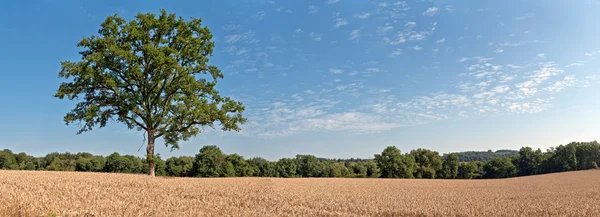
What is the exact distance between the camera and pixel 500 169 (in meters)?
104

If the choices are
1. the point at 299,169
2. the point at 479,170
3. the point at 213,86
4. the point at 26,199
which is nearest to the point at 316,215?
the point at 26,199

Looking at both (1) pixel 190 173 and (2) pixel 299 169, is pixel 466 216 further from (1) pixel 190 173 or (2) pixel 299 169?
(2) pixel 299 169

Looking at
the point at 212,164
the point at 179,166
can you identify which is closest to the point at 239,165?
the point at 212,164

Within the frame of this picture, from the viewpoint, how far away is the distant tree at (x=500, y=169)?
102 metres

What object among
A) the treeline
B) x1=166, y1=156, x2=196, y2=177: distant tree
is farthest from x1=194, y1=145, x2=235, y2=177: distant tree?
x1=166, y1=156, x2=196, y2=177: distant tree

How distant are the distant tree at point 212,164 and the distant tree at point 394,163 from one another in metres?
35.1

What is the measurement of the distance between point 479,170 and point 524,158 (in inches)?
494

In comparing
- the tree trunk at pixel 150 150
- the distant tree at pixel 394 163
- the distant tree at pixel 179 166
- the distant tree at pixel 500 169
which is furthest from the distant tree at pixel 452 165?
the tree trunk at pixel 150 150

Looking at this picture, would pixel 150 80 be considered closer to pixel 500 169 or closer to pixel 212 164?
pixel 212 164

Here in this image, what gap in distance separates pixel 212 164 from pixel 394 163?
1614 inches

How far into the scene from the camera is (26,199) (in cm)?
786

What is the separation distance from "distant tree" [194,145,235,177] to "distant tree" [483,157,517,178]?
77.5m

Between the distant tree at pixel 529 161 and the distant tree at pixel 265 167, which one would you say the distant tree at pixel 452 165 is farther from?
the distant tree at pixel 265 167

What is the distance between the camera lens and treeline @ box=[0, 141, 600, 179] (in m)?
80.8
